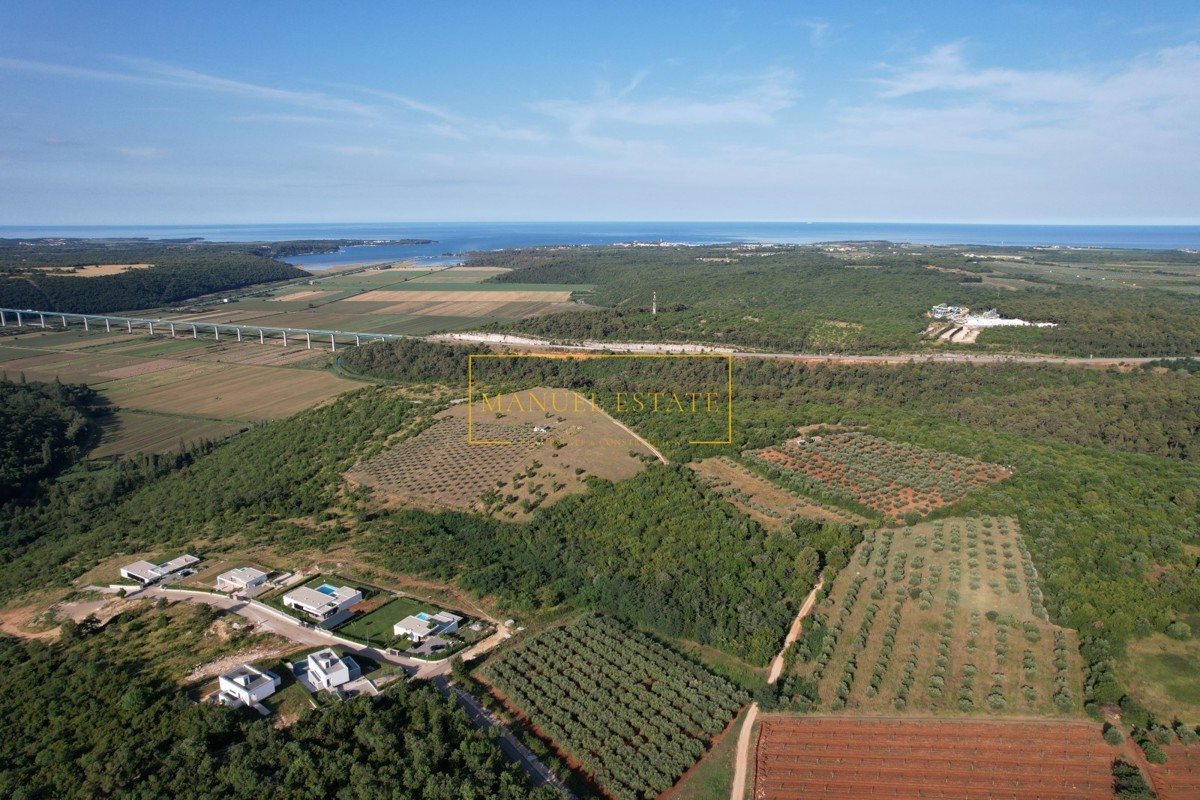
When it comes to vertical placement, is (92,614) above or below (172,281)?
below

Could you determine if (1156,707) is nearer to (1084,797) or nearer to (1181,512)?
(1084,797)

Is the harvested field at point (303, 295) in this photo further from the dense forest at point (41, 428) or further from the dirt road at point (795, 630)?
the dirt road at point (795, 630)

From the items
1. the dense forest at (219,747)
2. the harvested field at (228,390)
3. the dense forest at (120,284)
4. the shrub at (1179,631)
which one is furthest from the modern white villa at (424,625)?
the dense forest at (120,284)

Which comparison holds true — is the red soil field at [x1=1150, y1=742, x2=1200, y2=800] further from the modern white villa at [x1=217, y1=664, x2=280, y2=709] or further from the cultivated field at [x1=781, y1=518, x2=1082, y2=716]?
the modern white villa at [x1=217, y1=664, x2=280, y2=709]

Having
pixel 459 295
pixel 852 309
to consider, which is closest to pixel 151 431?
pixel 459 295

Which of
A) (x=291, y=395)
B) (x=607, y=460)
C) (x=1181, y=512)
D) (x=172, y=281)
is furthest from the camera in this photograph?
(x=172, y=281)

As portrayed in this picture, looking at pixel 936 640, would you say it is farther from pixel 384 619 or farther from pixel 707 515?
pixel 384 619

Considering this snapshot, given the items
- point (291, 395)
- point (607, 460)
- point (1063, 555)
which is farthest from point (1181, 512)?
point (291, 395)

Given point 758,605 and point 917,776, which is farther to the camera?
point 758,605
